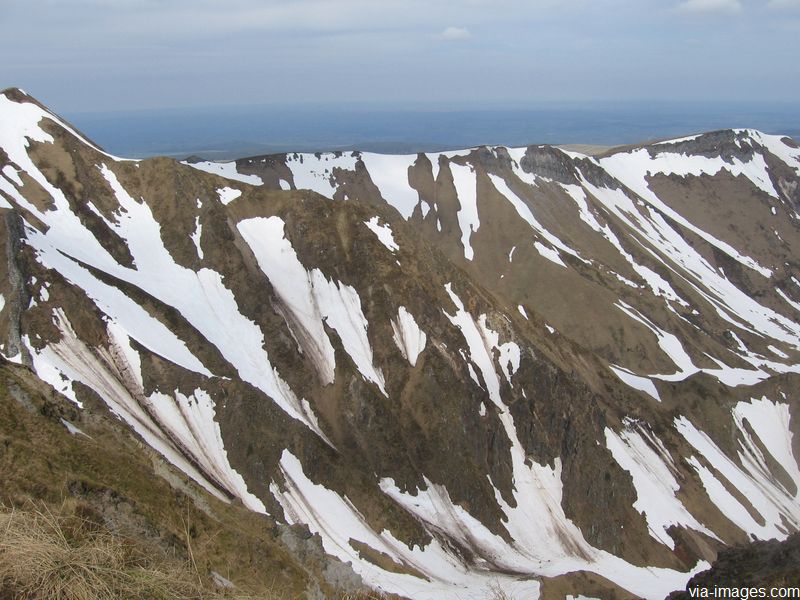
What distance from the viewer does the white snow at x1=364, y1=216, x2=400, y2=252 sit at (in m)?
90.6

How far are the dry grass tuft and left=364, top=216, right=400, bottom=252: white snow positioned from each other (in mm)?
81157

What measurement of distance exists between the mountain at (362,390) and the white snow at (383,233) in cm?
44

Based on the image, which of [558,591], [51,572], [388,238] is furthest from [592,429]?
[51,572]

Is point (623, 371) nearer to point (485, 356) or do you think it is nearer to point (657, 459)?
point (657, 459)

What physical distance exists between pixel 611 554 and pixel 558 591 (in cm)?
2028

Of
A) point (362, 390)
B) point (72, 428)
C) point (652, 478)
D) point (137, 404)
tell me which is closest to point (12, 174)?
point (137, 404)

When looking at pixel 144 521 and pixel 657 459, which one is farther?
pixel 657 459

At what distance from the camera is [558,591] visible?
212ft

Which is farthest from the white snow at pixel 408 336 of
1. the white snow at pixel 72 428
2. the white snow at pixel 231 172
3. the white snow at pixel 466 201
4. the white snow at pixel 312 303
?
the white snow at pixel 231 172

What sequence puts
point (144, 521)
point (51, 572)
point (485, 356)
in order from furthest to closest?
point (485, 356), point (144, 521), point (51, 572)

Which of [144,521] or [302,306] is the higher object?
[144,521]

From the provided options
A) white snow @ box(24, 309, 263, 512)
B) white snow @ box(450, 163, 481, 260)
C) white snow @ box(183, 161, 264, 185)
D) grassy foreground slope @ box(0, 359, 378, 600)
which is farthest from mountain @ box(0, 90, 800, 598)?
white snow @ box(183, 161, 264, 185)

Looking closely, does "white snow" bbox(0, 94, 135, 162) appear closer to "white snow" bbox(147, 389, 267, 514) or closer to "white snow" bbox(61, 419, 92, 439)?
"white snow" bbox(147, 389, 267, 514)

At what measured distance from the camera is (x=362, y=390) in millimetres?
74375
